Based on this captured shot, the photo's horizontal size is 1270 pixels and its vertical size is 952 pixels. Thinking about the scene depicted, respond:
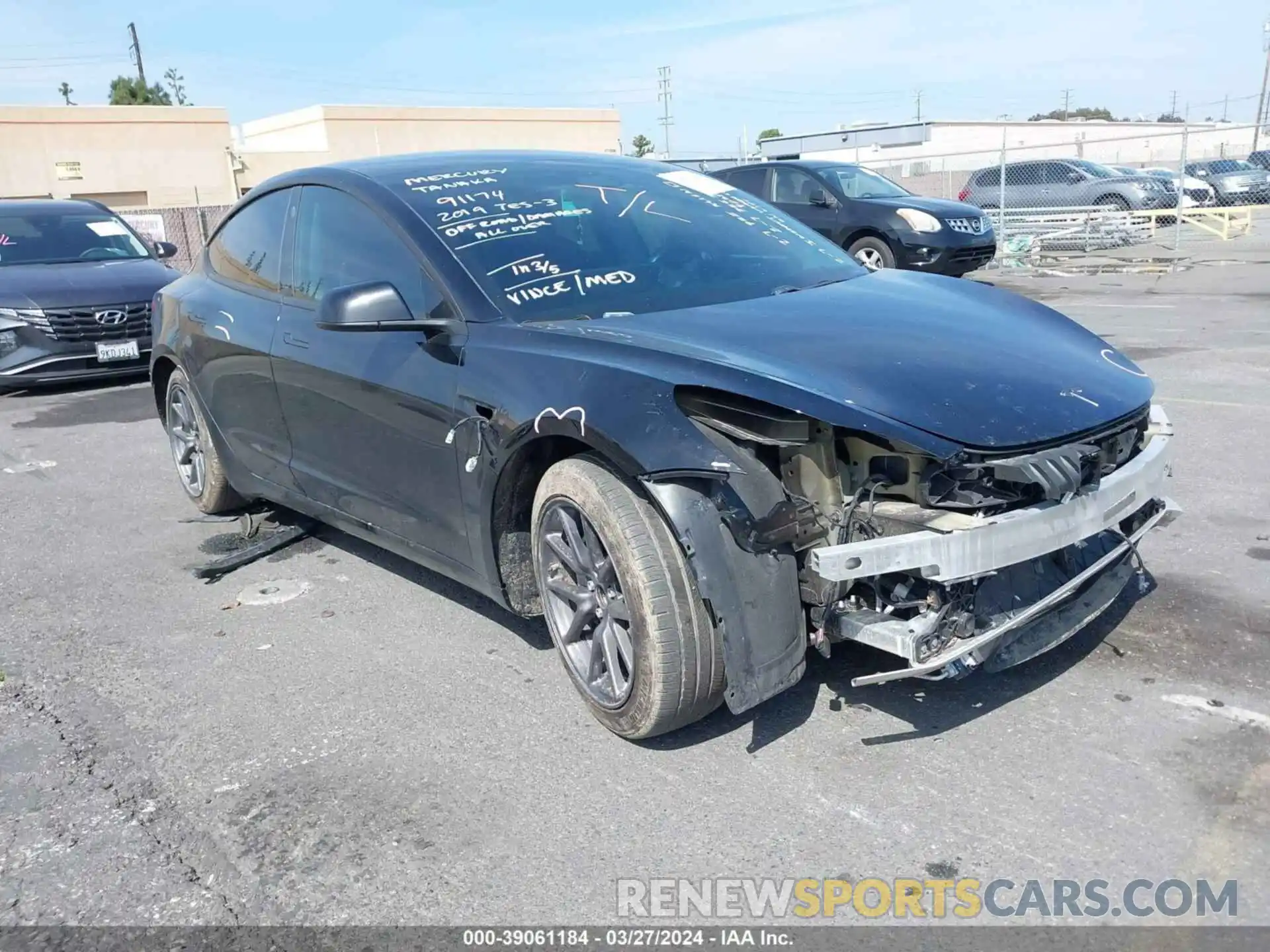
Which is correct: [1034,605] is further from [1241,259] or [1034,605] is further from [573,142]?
[573,142]

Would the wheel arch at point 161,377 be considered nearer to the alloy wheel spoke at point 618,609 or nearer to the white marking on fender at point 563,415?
the white marking on fender at point 563,415

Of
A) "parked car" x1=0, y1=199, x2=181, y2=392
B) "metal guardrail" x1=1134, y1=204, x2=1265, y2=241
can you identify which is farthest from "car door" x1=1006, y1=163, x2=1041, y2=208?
"parked car" x1=0, y1=199, x2=181, y2=392

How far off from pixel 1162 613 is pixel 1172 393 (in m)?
3.79

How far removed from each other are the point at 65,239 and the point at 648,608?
9664mm

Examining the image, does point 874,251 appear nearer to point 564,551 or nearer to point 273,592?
point 273,592

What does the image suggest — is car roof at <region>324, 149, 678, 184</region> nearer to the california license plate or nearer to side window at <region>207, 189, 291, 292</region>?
side window at <region>207, 189, 291, 292</region>

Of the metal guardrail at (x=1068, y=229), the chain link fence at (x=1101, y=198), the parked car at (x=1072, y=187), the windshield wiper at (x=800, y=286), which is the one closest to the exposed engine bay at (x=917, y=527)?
the windshield wiper at (x=800, y=286)

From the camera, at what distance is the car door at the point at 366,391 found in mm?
3531

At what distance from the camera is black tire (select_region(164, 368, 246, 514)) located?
5.20 metres

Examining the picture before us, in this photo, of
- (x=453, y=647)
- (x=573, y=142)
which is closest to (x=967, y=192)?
(x=453, y=647)

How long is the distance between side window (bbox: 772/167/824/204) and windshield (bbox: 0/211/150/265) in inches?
305

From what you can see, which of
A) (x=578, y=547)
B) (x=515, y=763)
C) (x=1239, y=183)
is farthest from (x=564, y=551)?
(x=1239, y=183)

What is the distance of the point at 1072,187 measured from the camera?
22.0 metres

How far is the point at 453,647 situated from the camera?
3881mm
